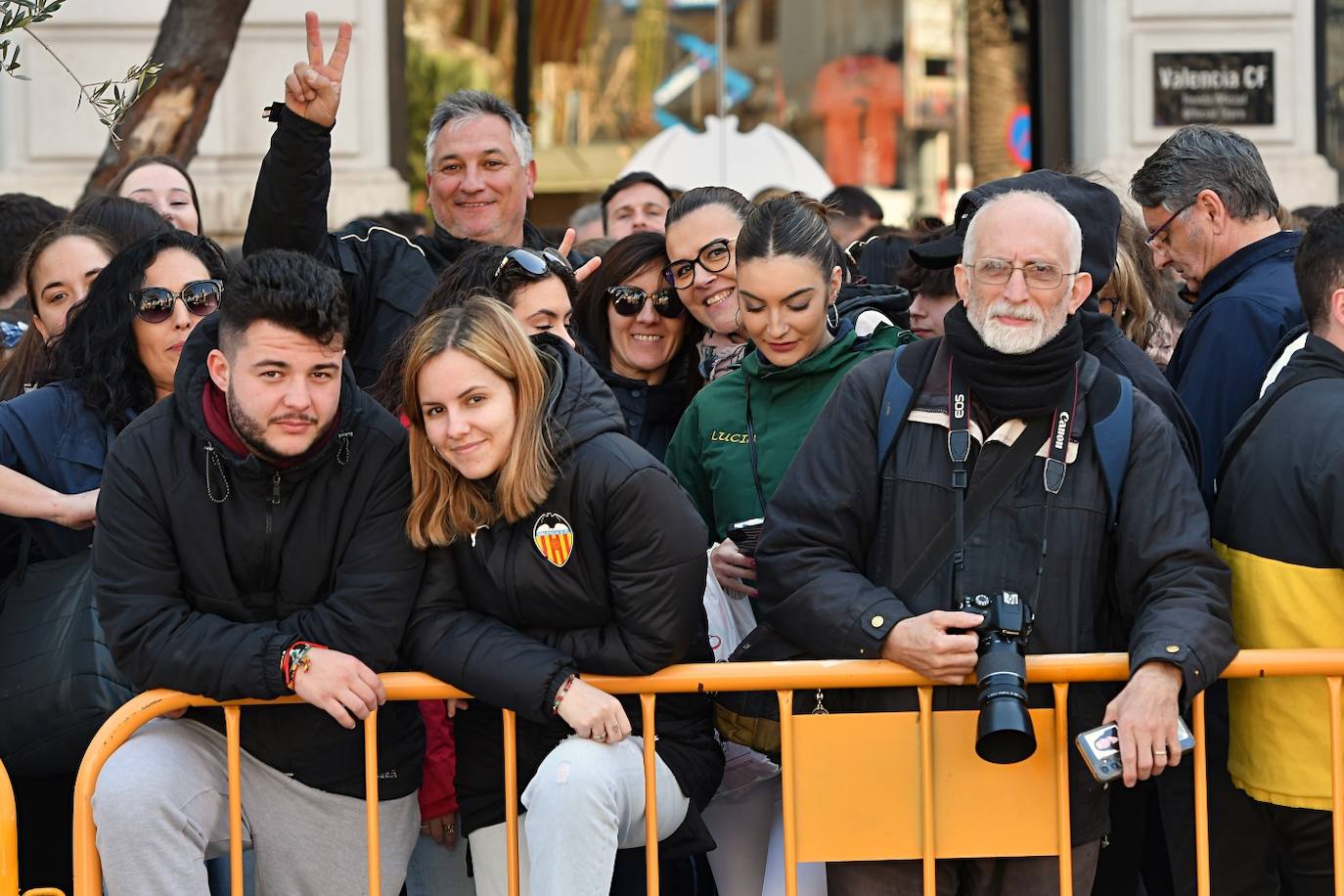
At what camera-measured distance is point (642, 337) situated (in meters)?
5.02

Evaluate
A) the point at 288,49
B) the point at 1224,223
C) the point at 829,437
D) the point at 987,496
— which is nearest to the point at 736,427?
the point at 829,437

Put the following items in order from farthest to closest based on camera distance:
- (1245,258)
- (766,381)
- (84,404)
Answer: (1245,258)
(766,381)
(84,404)

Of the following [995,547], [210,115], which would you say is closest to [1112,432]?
[995,547]

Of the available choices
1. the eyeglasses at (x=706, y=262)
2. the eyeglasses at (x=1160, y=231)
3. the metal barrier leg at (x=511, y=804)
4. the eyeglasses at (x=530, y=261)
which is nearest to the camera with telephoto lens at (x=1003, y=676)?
the metal barrier leg at (x=511, y=804)

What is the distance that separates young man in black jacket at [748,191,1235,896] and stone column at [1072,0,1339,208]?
6.06 meters

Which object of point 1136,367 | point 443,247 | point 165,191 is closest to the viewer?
point 1136,367

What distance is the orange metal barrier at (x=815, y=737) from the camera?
3.69 m

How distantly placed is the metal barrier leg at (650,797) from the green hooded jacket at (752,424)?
0.72 metres

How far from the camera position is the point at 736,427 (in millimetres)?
4473

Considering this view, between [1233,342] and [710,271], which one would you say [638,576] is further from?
[1233,342]

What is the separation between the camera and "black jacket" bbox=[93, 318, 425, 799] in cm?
375

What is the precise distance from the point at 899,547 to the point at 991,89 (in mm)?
7653

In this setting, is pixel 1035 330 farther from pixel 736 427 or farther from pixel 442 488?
pixel 442 488

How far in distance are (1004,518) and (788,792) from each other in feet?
2.52
